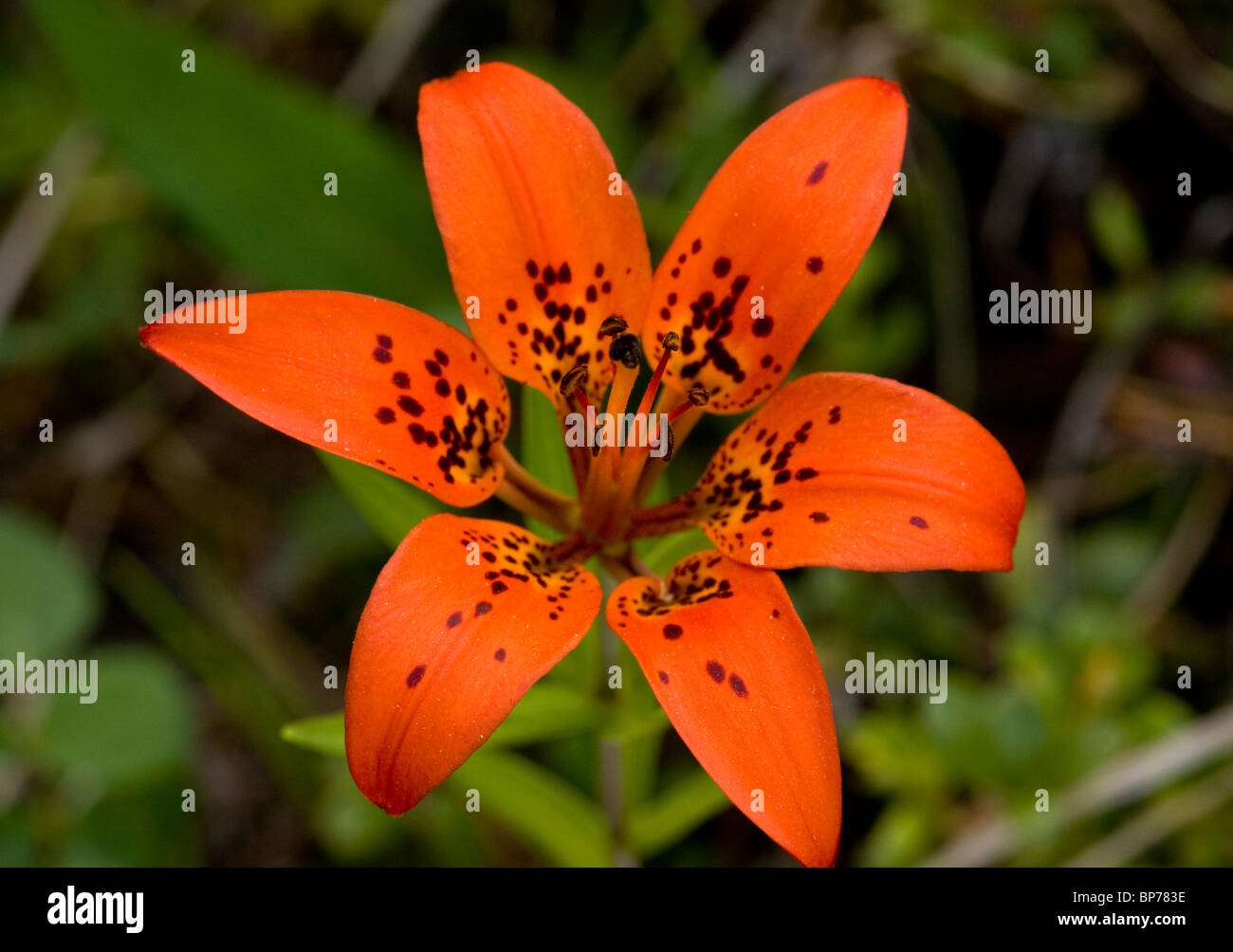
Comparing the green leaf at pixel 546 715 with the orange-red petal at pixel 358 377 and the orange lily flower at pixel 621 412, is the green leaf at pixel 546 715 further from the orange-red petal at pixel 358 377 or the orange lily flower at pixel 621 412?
the orange-red petal at pixel 358 377

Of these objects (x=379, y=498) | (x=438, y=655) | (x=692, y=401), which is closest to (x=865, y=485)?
(x=692, y=401)

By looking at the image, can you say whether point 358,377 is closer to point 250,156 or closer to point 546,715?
point 546,715

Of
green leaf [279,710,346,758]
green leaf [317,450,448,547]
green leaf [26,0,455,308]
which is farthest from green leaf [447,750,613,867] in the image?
green leaf [26,0,455,308]

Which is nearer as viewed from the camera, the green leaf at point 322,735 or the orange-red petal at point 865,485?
the orange-red petal at point 865,485

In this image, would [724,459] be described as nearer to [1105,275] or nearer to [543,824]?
[543,824]

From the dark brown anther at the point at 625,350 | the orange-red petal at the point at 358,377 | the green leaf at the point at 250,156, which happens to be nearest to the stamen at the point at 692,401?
the dark brown anther at the point at 625,350

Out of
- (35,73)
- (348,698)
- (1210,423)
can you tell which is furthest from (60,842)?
(1210,423)
